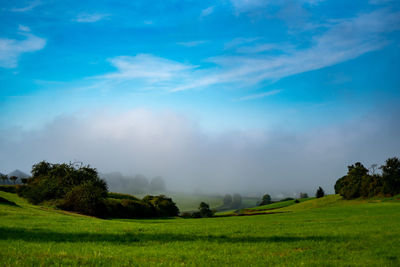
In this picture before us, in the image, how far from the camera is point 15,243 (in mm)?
14742

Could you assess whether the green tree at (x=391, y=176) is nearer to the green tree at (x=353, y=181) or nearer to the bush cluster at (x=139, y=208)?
the green tree at (x=353, y=181)

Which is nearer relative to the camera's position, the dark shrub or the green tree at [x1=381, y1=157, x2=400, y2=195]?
the dark shrub

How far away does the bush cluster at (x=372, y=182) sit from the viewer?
311 feet

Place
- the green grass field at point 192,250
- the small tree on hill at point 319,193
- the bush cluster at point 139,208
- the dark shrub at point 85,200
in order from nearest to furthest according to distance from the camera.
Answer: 1. the green grass field at point 192,250
2. the dark shrub at point 85,200
3. the bush cluster at point 139,208
4. the small tree on hill at point 319,193

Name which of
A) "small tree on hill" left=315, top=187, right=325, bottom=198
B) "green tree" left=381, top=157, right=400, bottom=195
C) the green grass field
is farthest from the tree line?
"small tree on hill" left=315, top=187, right=325, bottom=198

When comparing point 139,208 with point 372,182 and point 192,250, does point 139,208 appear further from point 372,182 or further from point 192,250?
point 372,182


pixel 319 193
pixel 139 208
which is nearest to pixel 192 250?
pixel 139 208

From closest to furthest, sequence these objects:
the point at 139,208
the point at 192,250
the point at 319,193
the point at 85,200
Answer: the point at 192,250 < the point at 85,200 < the point at 139,208 < the point at 319,193

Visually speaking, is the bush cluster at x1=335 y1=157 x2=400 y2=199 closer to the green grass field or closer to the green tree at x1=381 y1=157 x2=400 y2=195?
the green tree at x1=381 y1=157 x2=400 y2=195

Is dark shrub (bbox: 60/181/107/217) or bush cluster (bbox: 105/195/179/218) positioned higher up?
dark shrub (bbox: 60/181/107/217)

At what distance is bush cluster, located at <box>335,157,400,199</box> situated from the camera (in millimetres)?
94688

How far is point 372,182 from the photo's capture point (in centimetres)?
9931

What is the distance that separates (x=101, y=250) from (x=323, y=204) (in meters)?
106

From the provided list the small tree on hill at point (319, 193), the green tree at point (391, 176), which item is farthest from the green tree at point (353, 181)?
the small tree on hill at point (319, 193)
